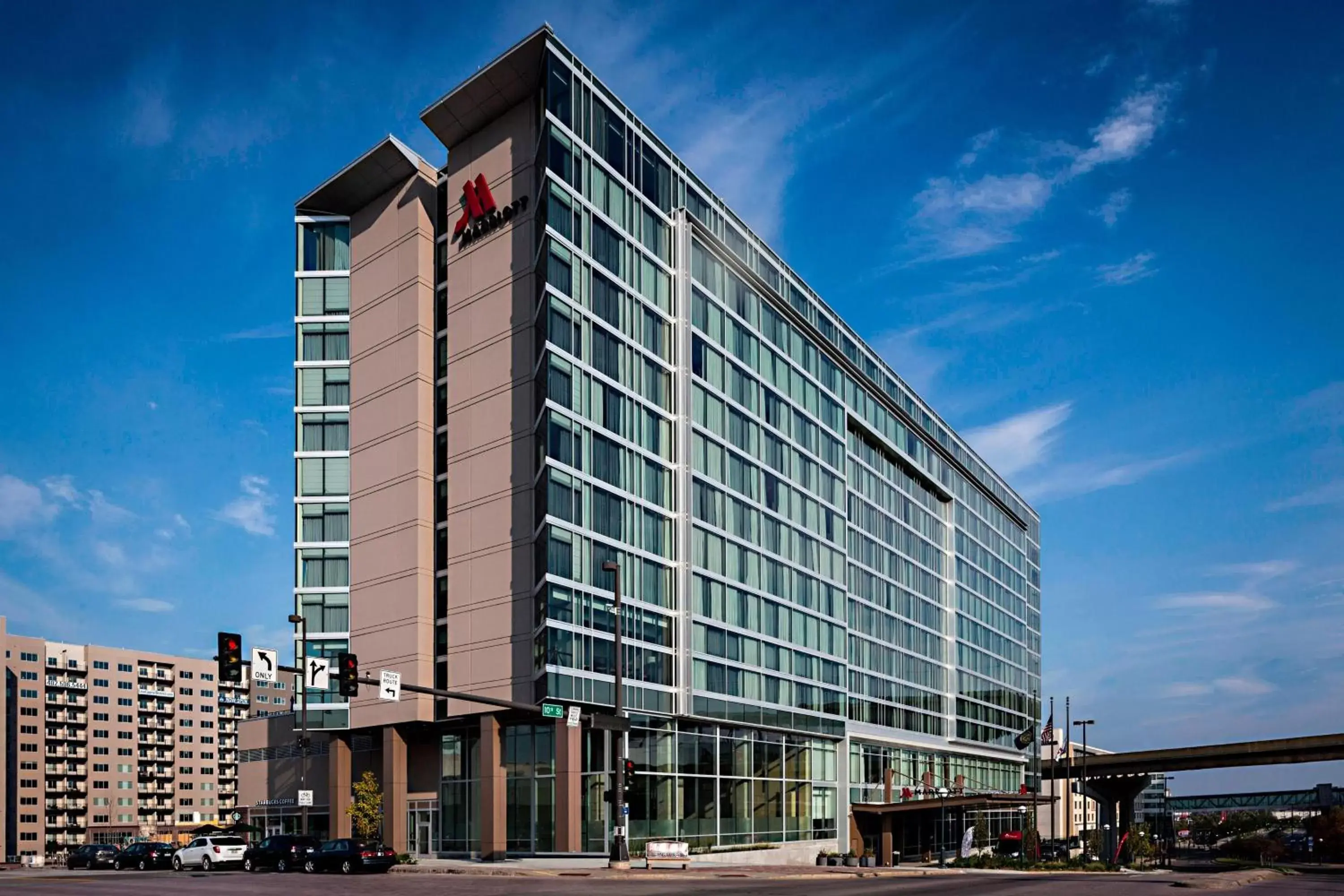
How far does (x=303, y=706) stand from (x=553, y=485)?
47.5ft

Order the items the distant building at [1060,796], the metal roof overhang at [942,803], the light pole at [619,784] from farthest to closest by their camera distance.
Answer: the distant building at [1060,796] → the metal roof overhang at [942,803] → the light pole at [619,784]

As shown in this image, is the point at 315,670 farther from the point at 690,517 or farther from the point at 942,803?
the point at 942,803

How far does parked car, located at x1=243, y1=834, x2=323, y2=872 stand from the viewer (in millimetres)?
49469

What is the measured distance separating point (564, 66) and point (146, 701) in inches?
6597

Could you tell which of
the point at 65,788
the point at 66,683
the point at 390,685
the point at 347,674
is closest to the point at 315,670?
the point at 347,674

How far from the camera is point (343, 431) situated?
68.9 meters

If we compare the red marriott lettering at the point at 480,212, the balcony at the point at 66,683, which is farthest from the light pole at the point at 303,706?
the balcony at the point at 66,683

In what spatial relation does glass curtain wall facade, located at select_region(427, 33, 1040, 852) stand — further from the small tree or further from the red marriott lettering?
the small tree

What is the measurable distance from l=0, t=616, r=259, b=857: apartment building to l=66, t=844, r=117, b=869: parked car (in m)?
103

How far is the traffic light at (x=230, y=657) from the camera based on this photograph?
32062 mm

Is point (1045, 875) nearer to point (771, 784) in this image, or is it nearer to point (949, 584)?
point (771, 784)

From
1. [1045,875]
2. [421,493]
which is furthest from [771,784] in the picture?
[421,493]

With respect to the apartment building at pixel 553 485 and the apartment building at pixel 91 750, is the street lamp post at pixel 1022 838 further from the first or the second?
the apartment building at pixel 91 750

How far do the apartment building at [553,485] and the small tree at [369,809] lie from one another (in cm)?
86
